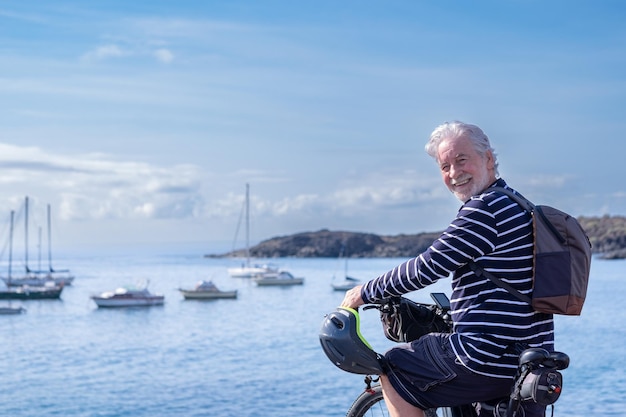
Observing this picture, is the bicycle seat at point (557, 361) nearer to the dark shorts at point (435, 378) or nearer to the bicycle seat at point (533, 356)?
the bicycle seat at point (533, 356)

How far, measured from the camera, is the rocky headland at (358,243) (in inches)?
6767

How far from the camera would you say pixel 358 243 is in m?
184

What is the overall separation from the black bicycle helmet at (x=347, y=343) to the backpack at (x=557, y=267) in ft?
1.71

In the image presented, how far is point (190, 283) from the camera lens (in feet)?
329

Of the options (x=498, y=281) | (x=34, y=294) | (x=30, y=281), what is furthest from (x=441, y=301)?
(x=30, y=281)

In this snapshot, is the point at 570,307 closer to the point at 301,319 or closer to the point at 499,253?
the point at 499,253

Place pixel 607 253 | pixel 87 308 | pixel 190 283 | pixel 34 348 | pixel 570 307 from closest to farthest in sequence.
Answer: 1. pixel 570 307
2. pixel 34 348
3. pixel 87 308
4. pixel 190 283
5. pixel 607 253

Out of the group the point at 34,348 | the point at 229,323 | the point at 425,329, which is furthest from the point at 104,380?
the point at 425,329

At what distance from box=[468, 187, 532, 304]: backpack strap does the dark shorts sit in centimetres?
29

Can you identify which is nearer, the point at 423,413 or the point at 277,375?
the point at 423,413

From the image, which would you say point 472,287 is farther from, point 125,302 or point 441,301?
point 125,302

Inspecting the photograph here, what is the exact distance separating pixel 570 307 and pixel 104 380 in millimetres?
33735

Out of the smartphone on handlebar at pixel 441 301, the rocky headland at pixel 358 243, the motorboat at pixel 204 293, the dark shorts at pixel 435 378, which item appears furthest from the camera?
the rocky headland at pixel 358 243

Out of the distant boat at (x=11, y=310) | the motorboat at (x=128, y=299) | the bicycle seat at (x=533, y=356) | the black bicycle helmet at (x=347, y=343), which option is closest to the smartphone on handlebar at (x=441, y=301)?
the black bicycle helmet at (x=347, y=343)
